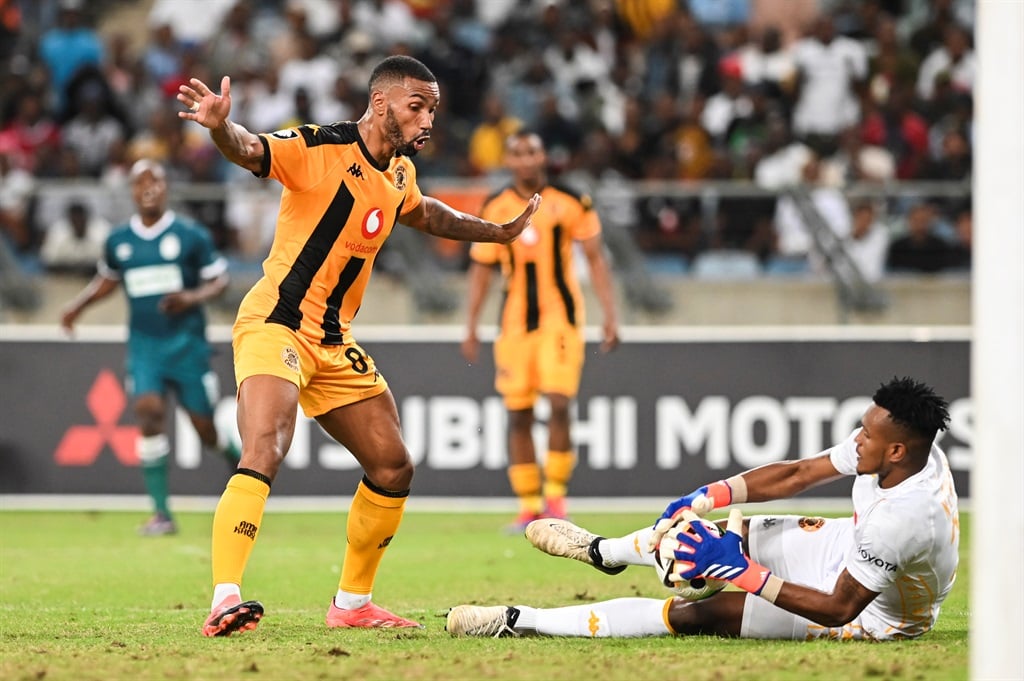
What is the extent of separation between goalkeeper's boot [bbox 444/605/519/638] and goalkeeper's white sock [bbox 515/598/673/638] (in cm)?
4

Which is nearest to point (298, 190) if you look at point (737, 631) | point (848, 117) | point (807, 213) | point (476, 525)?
point (737, 631)

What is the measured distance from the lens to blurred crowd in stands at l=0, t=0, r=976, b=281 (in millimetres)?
15617

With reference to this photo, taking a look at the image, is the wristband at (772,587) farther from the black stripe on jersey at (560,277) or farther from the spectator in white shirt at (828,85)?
the spectator in white shirt at (828,85)

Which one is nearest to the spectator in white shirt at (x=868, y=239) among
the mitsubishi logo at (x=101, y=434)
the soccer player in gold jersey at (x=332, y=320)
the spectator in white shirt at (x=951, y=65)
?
the spectator in white shirt at (x=951, y=65)

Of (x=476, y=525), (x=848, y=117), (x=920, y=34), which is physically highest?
(x=920, y=34)

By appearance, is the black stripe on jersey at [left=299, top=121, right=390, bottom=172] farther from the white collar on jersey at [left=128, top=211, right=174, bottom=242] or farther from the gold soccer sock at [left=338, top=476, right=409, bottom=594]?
the white collar on jersey at [left=128, top=211, right=174, bottom=242]

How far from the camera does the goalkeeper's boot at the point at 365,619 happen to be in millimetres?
7293

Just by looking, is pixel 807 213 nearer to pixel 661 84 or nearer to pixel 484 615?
pixel 661 84

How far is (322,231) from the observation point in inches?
279

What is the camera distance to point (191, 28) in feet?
65.7

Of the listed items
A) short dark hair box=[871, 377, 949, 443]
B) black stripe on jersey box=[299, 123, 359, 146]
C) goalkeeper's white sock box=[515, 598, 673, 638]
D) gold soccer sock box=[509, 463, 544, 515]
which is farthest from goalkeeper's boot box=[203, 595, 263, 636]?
gold soccer sock box=[509, 463, 544, 515]

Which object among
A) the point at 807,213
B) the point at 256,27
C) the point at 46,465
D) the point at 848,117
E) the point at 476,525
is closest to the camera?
the point at 476,525

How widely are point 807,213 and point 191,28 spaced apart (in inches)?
356

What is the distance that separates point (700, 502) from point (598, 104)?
39.7ft
